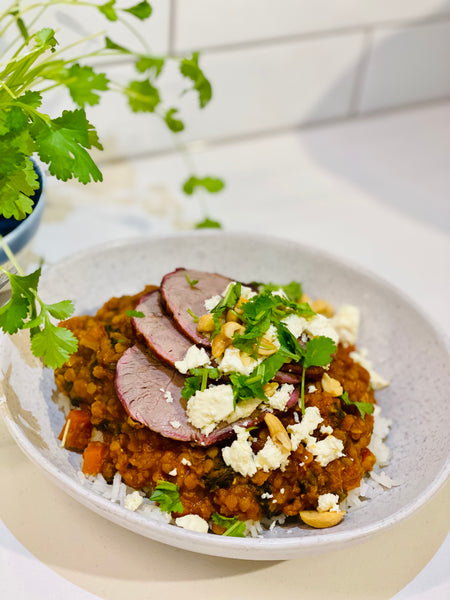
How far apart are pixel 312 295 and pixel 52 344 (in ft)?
2.75

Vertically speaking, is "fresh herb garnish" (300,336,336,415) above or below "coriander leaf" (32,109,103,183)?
below

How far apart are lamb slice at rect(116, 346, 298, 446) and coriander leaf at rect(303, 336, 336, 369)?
2.9 inches

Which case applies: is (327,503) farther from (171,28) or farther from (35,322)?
(171,28)

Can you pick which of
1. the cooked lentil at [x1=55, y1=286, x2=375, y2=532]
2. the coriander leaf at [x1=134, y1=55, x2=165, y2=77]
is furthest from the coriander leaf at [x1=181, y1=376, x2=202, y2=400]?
the coriander leaf at [x1=134, y1=55, x2=165, y2=77]

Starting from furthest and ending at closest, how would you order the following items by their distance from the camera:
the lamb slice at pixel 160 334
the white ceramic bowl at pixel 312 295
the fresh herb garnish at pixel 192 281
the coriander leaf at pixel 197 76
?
the coriander leaf at pixel 197 76 < the fresh herb garnish at pixel 192 281 < the lamb slice at pixel 160 334 < the white ceramic bowl at pixel 312 295

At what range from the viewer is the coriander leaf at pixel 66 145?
1.38 m

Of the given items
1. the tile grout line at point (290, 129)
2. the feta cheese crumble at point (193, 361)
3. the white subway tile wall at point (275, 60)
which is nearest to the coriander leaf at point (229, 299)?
the feta cheese crumble at point (193, 361)

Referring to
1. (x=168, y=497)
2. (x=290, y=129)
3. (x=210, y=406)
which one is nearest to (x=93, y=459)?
(x=168, y=497)

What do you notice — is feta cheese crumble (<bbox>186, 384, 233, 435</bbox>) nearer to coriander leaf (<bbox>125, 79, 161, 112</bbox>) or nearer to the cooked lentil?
the cooked lentil

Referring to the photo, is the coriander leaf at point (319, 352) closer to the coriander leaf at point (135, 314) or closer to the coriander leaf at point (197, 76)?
the coriander leaf at point (135, 314)

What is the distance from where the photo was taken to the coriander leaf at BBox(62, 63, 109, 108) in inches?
54.2

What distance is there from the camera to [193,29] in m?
2.56

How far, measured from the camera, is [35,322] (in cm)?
134

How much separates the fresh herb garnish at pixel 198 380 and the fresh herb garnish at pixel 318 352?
0.19 metres
